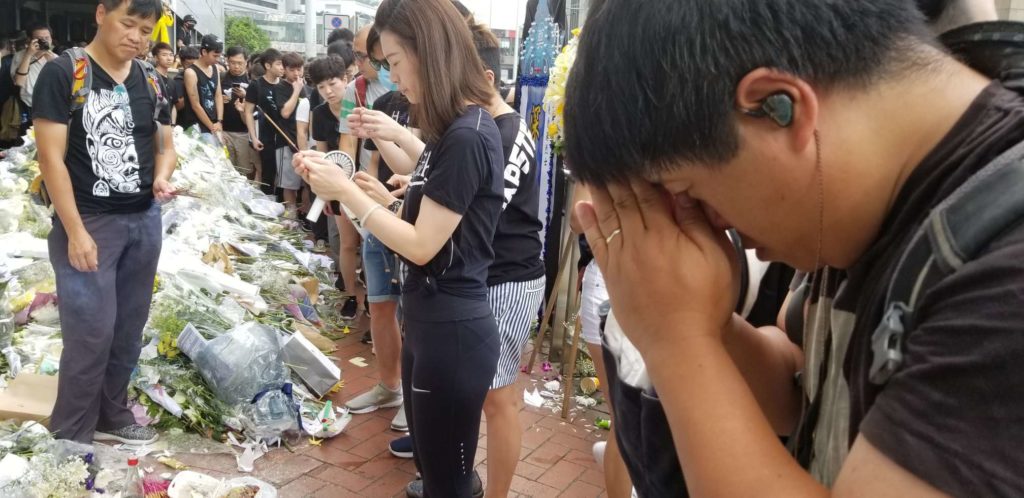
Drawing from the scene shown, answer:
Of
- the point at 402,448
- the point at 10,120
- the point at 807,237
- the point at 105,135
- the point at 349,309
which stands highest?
the point at 807,237

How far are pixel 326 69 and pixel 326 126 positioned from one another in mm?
465

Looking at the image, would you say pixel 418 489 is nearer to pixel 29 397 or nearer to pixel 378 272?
pixel 378 272

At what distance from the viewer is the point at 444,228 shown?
240 cm

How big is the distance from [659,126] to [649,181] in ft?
0.31

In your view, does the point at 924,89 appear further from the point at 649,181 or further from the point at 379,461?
the point at 379,461

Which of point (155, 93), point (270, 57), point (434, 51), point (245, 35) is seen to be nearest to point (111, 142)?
point (155, 93)

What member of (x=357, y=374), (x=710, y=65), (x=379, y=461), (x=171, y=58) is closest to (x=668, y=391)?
(x=710, y=65)

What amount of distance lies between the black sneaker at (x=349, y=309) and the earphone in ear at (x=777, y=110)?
555cm

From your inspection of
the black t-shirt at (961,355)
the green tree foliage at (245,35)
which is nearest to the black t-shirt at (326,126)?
the black t-shirt at (961,355)

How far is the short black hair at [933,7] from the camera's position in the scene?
0.82 metres

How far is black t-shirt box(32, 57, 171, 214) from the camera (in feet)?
10.5

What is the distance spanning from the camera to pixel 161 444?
381 centimetres

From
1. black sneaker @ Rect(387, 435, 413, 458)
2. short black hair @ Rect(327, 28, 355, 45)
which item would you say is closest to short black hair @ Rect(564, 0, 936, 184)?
black sneaker @ Rect(387, 435, 413, 458)

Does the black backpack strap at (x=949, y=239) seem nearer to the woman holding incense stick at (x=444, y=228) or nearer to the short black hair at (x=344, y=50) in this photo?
the woman holding incense stick at (x=444, y=228)
